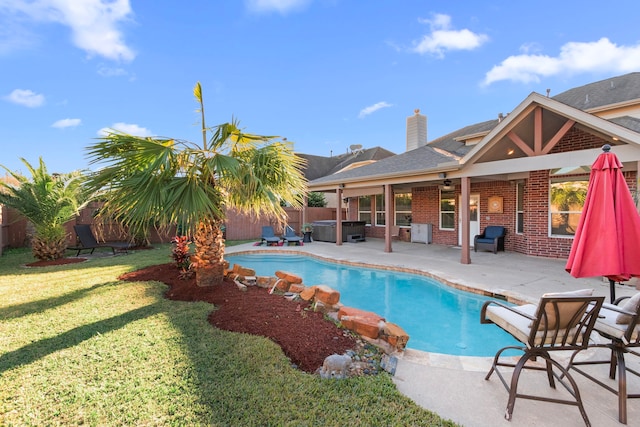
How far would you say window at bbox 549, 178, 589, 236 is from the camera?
30.3 feet

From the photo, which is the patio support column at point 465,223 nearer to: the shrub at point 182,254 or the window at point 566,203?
the window at point 566,203

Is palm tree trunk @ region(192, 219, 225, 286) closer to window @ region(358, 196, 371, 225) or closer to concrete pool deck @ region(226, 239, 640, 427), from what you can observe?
concrete pool deck @ region(226, 239, 640, 427)

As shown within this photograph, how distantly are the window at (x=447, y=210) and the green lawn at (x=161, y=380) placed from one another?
11509 millimetres

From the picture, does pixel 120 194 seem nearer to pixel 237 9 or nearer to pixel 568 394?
pixel 568 394

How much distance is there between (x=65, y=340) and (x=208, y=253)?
95.9 inches

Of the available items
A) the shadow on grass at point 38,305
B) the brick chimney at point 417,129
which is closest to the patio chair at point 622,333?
the shadow on grass at point 38,305

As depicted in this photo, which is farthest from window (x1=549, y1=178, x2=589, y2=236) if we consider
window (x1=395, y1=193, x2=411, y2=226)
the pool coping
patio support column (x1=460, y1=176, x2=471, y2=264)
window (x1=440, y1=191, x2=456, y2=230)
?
window (x1=395, y1=193, x2=411, y2=226)

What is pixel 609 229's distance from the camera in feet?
10.5

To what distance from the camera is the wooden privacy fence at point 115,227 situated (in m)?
12.6

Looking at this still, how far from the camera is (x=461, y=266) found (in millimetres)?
8719

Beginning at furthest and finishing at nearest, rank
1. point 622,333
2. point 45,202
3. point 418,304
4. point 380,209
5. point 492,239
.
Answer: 1. point 380,209
2. point 492,239
3. point 45,202
4. point 418,304
5. point 622,333

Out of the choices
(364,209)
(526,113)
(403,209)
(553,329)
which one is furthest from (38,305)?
(364,209)

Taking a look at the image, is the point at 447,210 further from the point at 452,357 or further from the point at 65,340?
the point at 65,340

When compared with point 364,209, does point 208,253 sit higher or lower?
lower
